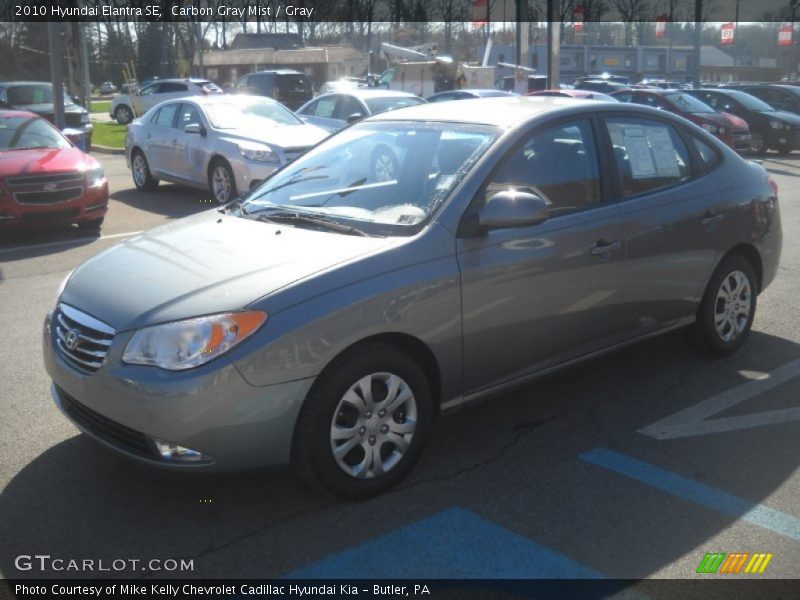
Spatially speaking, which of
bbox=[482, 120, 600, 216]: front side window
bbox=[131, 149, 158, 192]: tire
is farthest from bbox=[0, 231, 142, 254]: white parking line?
bbox=[482, 120, 600, 216]: front side window

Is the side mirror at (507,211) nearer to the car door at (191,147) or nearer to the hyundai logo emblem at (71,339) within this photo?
the hyundai logo emblem at (71,339)

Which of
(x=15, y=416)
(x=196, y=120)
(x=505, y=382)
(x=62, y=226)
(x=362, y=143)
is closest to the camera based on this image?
(x=505, y=382)

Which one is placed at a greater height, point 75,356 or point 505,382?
point 75,356

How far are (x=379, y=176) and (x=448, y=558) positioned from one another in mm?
2071

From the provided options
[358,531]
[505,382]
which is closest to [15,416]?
[358,531]

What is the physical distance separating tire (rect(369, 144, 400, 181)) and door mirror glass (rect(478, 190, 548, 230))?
680 mm

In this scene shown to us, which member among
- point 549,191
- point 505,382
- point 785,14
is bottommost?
point 505,382

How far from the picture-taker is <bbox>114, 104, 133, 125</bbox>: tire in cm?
3242

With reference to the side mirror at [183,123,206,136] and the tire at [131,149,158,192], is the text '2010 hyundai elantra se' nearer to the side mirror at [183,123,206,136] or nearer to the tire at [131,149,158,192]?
the side mirror at [183,123,206,136]

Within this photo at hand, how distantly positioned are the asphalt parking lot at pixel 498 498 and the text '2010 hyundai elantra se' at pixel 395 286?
29cm

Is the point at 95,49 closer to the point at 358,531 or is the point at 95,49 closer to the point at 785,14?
the point at 785,14

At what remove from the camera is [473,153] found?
4.29 meters

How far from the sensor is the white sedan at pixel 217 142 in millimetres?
11938

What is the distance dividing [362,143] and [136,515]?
237 centimetres
